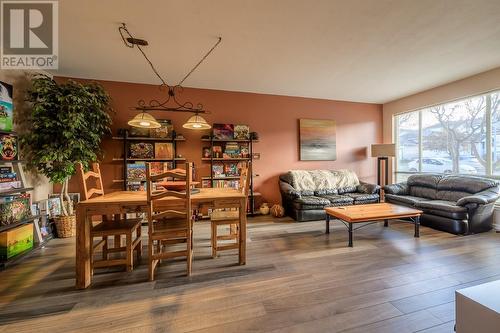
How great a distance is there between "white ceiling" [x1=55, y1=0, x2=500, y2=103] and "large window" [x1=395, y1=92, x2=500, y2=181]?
0.69 metres

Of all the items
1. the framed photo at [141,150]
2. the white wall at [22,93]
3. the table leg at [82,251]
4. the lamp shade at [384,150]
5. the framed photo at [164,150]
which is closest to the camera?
the table leg at [82,251]

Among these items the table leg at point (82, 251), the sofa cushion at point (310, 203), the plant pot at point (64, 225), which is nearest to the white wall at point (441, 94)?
the sofa cushion at point (310, 203)

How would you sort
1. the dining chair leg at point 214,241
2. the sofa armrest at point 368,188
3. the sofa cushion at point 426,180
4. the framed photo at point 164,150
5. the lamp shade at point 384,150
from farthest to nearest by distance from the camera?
1. the lamp shade at point 384,150
2. the sofa armrest at point 368,188
3. the sofa cushion at point 426,180
4. the framed photo at point 164,150
5. the dining chair leg at point 214,241

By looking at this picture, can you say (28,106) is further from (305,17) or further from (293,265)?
(293,265)

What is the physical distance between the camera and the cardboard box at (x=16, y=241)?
7.71 ft

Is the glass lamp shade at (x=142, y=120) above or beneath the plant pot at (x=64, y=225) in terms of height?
above

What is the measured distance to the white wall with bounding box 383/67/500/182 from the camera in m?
3.61

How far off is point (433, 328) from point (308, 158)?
3.82 metres

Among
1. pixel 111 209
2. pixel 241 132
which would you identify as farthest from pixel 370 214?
pixel 111 209

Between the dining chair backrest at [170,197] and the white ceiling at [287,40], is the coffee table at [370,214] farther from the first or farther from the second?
the white ceiling at [287,40]

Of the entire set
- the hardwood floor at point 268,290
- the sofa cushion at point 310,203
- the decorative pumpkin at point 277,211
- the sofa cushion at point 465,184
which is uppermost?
the sofa cushion at point 465,184

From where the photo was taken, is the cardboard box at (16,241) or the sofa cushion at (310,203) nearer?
the cardboard box at (16,241)

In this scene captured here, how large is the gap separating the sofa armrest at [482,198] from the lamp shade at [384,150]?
157cm

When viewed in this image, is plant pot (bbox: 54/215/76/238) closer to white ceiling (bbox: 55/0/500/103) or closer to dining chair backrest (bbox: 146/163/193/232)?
dining chair backrest (bbox: 146/163/193/232)
